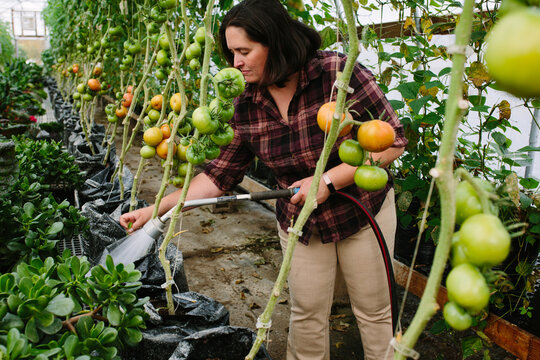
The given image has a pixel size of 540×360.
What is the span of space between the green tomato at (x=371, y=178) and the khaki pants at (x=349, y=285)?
868 mm

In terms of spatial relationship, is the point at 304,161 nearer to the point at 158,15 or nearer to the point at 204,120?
the point at 204,120

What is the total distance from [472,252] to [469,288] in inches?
1.7

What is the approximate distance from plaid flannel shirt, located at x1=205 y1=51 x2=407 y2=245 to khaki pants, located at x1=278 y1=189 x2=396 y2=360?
75 millimetres

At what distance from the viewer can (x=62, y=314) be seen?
0.87m

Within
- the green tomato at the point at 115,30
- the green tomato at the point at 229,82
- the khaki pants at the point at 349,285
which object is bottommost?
the khaki pants at the point at 349,285

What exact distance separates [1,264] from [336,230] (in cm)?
117

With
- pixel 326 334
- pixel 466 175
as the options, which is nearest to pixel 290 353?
pixel 326 334

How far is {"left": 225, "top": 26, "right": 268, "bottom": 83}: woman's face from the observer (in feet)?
4.90

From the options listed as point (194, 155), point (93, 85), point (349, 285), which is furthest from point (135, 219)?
point (93, 85)

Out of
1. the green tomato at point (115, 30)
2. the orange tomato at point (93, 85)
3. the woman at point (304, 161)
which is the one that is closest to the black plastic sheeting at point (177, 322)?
the woman at point (304, 161)

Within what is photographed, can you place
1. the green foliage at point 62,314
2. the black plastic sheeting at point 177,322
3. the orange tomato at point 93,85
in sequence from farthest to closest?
1. the orange tomato at point 93,85
2. the black plastic sheeting at point 177,322
3. the green foliage at point 62,314

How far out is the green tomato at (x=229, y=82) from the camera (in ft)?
3.71

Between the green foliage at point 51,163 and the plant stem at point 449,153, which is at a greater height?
the plant stem at point 449,153

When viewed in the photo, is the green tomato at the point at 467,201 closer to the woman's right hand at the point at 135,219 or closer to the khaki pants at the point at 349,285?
the khaki pants at the point at 349,285
